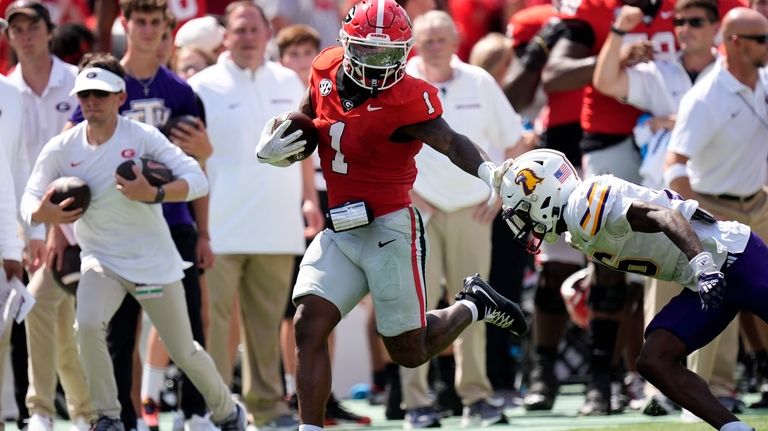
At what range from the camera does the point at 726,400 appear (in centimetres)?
1003

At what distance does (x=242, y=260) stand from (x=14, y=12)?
2065mm

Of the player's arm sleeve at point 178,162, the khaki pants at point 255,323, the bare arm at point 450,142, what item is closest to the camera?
the bare arm at point 450,142

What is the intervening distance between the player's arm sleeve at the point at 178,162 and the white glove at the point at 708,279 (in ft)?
9.93

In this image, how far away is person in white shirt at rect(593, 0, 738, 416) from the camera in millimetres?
10156

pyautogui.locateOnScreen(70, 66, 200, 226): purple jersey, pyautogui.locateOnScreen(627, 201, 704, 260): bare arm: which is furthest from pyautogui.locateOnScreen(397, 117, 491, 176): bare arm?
pyautogui.locateOnScreen(70, 66, 200, 226): purple jersey

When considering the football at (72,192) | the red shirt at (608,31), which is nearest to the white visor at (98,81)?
the football at (72,192)

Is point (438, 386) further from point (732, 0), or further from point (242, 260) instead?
point (732, 0)

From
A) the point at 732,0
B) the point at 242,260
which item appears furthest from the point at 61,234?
the point at 732,0

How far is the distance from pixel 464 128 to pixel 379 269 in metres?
2.91

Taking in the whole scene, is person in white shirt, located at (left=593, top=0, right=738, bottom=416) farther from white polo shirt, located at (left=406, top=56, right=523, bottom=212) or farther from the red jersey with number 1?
the red jersey with number 1

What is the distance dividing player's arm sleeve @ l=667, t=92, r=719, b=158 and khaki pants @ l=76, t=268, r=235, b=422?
3062 millimetres

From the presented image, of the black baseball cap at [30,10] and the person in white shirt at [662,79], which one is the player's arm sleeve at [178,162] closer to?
the black baseball cap at [30,10]

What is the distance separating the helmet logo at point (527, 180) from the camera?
720 centimetres

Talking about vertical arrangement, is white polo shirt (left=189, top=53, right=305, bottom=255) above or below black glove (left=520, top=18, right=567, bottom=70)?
below
